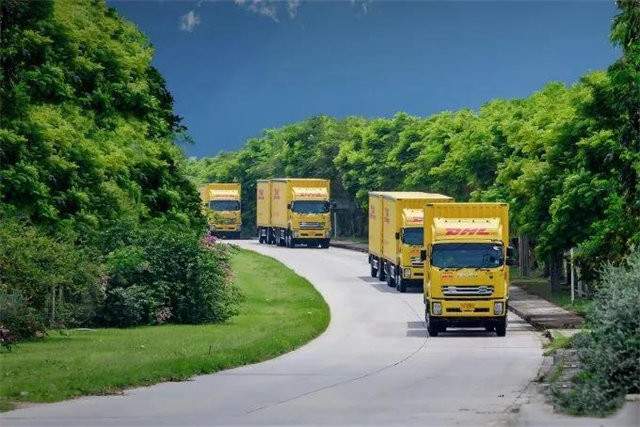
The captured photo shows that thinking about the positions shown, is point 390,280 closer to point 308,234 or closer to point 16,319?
point 16,319

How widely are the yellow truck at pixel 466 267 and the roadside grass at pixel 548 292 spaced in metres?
4.68

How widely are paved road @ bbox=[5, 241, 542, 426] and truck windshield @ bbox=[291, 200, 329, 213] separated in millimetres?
47131

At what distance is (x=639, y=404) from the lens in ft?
81.4

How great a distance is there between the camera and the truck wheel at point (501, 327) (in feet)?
154

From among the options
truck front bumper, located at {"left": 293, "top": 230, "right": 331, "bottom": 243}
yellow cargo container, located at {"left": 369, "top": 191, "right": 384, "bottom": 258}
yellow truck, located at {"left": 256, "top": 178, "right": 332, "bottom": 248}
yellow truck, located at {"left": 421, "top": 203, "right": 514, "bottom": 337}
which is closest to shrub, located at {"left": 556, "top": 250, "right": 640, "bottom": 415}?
yellow truck, located at {"left": 421, "top": 203, "right": 514, "bottom": 337}

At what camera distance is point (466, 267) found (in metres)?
46.7

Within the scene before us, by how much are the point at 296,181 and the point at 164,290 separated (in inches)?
1972

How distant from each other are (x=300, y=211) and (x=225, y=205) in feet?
74.8

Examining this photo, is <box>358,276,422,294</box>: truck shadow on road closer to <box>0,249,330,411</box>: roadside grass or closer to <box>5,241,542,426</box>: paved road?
<box>0,249,330,411</box>: roadside grass

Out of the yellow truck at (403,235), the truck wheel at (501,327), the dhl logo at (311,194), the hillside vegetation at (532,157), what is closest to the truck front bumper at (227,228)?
the hillside vegetation at (532,157)

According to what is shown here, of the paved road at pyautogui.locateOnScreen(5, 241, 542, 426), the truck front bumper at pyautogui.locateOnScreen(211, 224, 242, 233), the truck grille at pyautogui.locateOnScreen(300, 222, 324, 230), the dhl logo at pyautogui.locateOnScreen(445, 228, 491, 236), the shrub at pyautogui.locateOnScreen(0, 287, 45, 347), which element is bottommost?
the paved road at pyautogui.locateOnScreen(5, 241, 542, 426)

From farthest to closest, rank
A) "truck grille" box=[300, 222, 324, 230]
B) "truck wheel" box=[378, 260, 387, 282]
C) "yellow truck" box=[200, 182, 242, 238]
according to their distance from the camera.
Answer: "yellow truck" box=[200, 182, 242, 238]
"truck grille" box=[300, 222, 324, 230]
"truck wheel" box=[378, 260, 387, 282]

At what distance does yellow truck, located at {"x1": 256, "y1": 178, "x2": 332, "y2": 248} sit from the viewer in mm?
100125

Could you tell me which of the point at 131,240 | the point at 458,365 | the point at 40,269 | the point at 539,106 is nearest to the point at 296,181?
the point at 539,106
